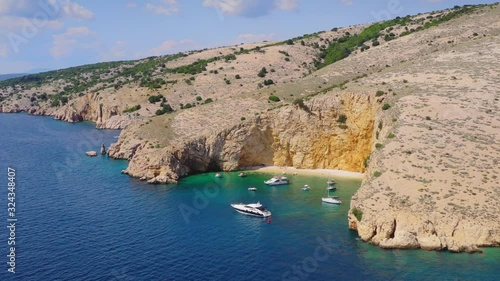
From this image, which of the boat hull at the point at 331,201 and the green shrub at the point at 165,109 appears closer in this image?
the boat hull at the point at 331,201

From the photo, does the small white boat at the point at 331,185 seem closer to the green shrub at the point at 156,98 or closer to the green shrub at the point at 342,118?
the green shrub at the point at 342,118

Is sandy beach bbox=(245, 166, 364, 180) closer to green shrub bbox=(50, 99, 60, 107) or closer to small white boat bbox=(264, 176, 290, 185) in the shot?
small white boat bbox=(264, 176, 290, 185)

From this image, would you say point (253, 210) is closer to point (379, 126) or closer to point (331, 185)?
point (331, 185)

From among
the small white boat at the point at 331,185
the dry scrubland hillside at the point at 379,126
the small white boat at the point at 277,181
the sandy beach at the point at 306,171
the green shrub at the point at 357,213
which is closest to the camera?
the dry scrubland hillside at the point at 379,126

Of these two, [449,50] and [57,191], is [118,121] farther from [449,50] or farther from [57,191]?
[449,50]

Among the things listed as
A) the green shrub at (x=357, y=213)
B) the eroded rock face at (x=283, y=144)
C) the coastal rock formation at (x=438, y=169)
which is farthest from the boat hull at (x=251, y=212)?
the eroded rock face at (x=283, y=144)

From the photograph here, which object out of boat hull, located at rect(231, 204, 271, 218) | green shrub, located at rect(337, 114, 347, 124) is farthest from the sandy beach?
boat hull, located at rect(231, 204, 271, 218)

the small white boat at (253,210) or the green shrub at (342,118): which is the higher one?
the green shrub at (342,118)
